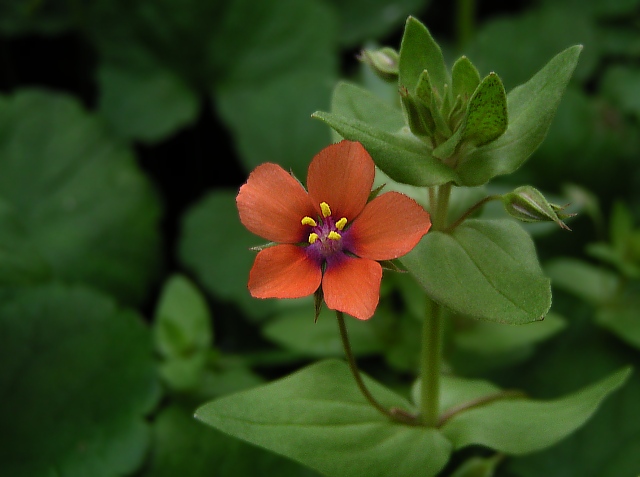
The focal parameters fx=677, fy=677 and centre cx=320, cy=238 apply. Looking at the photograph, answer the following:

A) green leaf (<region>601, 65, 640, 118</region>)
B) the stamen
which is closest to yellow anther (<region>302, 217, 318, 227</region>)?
the stamen

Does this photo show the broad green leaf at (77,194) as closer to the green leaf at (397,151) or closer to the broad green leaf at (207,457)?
the broad green leaf at (207,457)

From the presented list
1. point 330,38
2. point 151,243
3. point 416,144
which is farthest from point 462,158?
point 330,38

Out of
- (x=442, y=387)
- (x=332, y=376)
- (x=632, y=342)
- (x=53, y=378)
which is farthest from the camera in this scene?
(x=632, y=342)

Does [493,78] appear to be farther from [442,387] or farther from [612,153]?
[612,153]

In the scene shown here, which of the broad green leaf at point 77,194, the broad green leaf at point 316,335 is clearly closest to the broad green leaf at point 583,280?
the broad green leaf at point 316,335

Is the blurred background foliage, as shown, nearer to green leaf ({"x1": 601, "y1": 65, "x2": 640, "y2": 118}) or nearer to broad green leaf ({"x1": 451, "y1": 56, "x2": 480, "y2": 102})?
green leaf ({"x1": 601, "y1": 65, "x2": 640, "y2": 118})

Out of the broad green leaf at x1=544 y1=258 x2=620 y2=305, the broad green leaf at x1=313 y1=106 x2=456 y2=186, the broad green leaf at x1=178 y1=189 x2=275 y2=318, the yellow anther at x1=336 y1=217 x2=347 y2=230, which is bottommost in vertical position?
the broad green leaf at x1=544 y1=258 x2=620 y2=305
